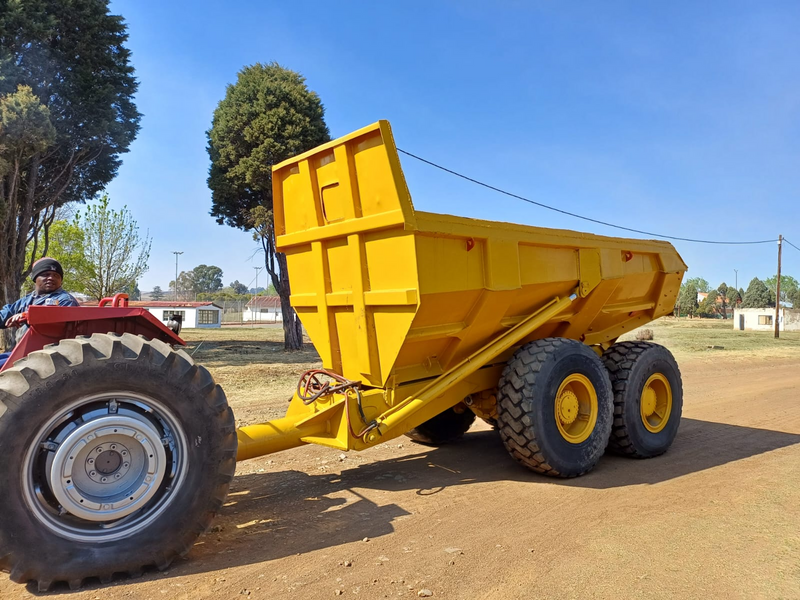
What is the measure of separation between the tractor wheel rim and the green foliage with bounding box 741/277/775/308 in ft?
296

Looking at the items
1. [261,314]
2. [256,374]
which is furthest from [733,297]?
[256,374]

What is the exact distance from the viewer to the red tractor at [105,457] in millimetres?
2836

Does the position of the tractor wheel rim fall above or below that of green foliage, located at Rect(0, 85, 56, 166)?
below

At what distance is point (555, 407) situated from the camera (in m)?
5.12

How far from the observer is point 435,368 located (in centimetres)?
516

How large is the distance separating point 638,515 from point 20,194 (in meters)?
19.2

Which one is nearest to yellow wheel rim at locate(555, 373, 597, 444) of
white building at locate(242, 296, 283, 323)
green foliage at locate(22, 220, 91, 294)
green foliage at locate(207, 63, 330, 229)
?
green foliage at locate(207, 63, 330, 229)

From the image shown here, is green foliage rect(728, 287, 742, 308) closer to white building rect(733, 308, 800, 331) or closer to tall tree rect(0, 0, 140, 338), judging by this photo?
white building rect(733, 308, 800, 331)

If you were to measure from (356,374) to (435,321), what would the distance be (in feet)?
2.98

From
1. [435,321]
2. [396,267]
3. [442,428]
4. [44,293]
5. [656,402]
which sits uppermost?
[396,267]

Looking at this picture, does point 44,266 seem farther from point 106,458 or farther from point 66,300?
point 106,458

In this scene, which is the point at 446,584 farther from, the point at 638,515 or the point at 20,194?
the point at 20,194

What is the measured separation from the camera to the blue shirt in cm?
421

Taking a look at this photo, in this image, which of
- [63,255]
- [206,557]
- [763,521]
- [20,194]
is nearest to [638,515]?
[763,521]
